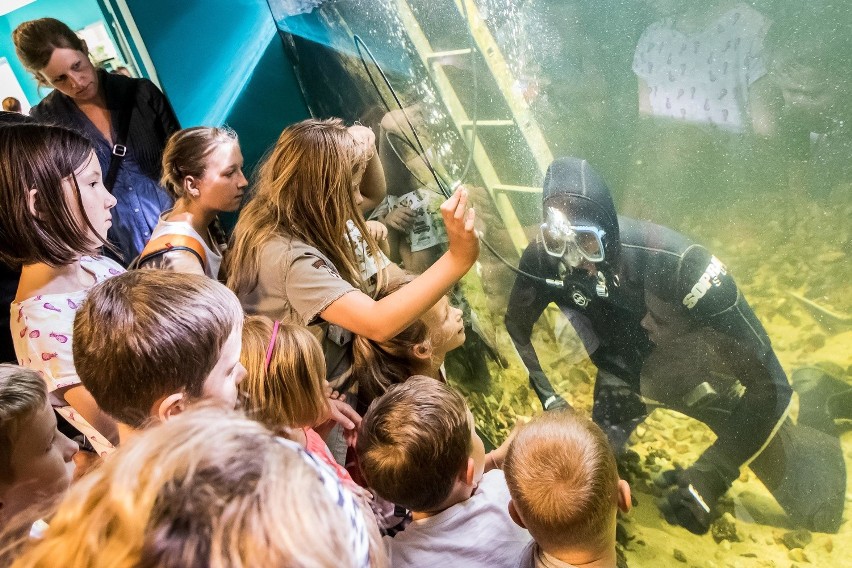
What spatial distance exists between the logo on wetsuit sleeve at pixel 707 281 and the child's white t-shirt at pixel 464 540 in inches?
34.4

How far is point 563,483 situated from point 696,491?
1060mm

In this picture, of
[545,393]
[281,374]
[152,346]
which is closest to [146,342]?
[152,346]

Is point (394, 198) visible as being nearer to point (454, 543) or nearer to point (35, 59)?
point (35, 59)

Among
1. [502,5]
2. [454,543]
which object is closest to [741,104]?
[502,5]

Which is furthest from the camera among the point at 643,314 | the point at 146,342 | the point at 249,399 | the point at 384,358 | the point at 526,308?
the point at 526,308

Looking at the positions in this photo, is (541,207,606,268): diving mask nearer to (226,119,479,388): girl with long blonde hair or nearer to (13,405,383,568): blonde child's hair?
(226,119,479,388): girl with long blonde hair

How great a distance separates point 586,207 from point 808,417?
0.89 meters

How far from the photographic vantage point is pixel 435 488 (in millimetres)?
1491

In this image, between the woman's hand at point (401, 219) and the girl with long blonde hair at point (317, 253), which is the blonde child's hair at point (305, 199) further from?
the woman's hand at point (401, 219)

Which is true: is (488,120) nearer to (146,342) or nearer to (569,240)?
(569,240)

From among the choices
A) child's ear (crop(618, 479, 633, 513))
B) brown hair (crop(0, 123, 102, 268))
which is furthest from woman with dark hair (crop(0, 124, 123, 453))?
child's ear (crop(618, 479, 633, 513))

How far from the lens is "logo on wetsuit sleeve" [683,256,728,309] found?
182 cm

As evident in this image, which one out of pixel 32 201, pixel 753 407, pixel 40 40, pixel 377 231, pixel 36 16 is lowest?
pixel 753 407

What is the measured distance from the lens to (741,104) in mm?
1545
